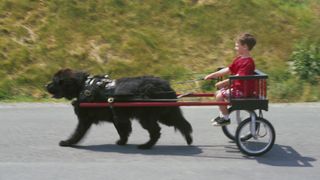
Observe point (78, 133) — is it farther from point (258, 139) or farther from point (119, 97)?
point (258, 139)

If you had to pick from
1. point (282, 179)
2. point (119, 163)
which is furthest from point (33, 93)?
point (282, 179)

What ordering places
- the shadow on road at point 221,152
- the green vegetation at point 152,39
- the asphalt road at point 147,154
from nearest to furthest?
the asphalt road at point 147,154 → the shadow on road at point 221,152 → the green vegetation at point 152,39

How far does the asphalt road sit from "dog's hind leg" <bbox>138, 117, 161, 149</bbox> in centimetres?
11

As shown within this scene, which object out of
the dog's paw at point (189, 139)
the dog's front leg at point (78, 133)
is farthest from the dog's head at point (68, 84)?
the dog's paw at point (189, 139)

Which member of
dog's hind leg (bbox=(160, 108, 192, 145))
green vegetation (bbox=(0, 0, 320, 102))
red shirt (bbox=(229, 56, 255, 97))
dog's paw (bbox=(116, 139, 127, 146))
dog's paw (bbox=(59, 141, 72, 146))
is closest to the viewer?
red shirt (bbox=(229, 56, 255, 97))

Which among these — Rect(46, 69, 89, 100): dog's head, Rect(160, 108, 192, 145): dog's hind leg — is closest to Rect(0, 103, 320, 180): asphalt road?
Rect(160, 108, 192, 145): dog's hind leg

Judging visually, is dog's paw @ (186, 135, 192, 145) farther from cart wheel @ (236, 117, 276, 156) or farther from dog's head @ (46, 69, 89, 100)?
dog's head @ (46, 69, 89, 100)

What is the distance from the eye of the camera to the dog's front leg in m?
7.57

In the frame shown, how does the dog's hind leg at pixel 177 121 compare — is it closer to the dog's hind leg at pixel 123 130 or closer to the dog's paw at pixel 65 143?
the dog's hind leg at pixel 123 130

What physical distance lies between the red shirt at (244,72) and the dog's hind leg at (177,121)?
82cm

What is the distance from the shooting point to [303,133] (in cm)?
846

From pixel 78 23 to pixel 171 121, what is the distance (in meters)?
7.00

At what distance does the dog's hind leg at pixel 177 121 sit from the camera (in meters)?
7.50

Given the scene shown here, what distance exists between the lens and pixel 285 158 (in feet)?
23.4
